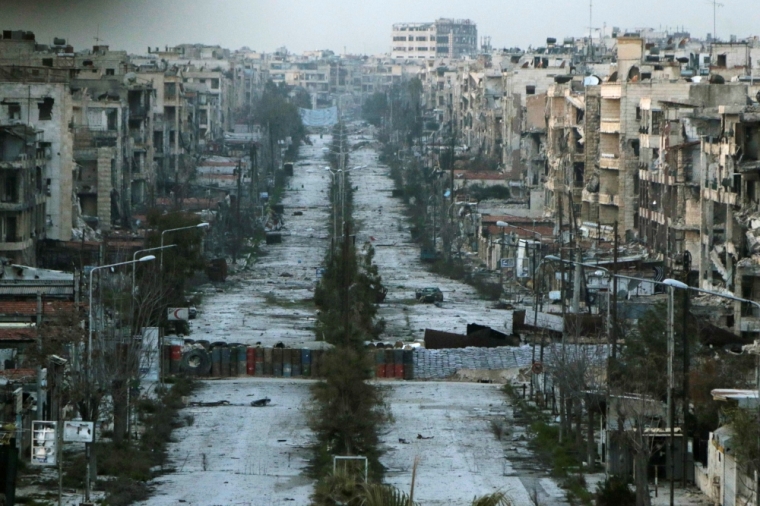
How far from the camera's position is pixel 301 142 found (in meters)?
120

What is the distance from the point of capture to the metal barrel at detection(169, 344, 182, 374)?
35062mm

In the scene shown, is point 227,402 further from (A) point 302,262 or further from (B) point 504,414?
(A) point 302,262

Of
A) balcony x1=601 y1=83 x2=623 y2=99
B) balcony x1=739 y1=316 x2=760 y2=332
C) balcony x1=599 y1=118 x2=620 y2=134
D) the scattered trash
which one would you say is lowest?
the scattered trash

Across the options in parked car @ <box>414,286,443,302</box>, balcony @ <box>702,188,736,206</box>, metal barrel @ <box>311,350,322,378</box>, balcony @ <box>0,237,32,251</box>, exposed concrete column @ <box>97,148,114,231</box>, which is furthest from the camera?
exposed concrete column @ <box>97,148,114,231</box>

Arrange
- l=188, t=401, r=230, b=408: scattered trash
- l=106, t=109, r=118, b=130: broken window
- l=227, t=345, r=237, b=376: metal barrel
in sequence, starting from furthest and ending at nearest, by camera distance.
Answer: l=106, t=109, r=118, b=130: broken window
l=227, t=345, r=237, b=376: metal barrel
l=188, t=401, r=230, b=408: scattered trash

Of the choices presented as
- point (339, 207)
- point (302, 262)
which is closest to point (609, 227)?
point (302, 262)

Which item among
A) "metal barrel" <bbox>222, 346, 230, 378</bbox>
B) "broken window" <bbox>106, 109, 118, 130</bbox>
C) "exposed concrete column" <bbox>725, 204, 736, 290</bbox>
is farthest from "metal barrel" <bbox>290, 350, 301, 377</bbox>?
"broken window" <bbox>106, 109, 118, 130</bbox>

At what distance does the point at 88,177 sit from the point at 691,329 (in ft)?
93.8

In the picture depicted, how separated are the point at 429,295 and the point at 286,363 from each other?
12616mm

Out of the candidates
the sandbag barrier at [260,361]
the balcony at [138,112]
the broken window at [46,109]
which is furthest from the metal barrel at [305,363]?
the balcony at [138,112]

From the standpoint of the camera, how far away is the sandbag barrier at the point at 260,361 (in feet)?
116

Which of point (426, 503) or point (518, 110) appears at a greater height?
point (518, 110)

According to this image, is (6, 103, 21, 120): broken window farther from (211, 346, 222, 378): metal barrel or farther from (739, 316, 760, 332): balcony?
(739, 316, 760, 332): balcony

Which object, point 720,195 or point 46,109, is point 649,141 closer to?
point 720,195
